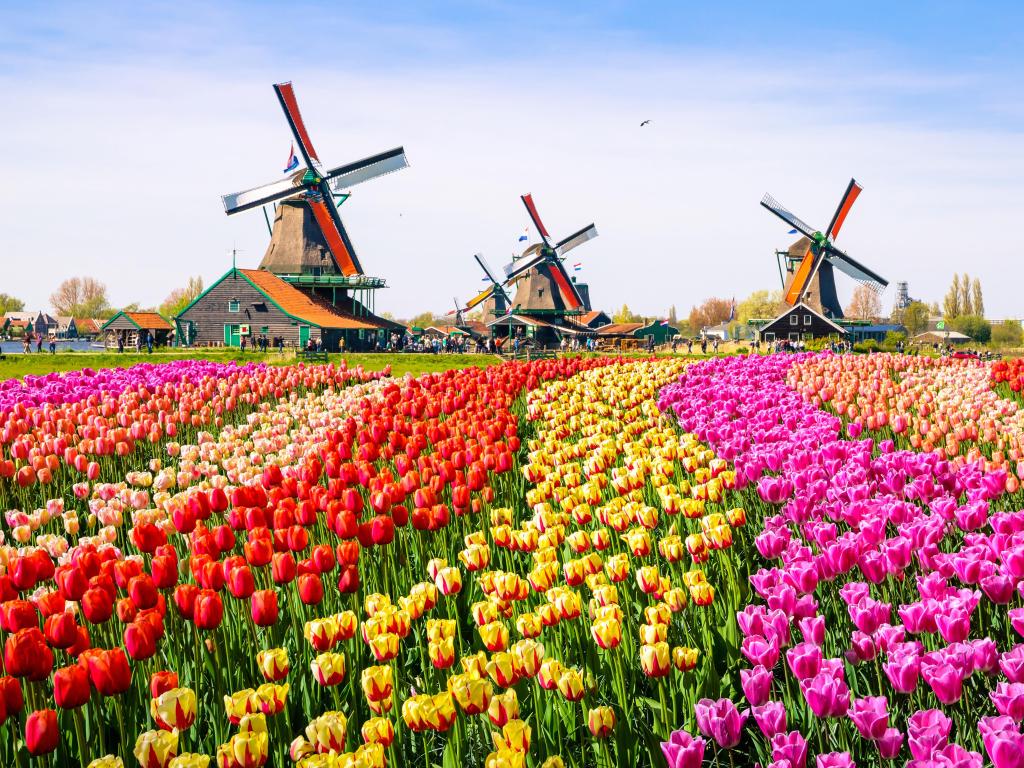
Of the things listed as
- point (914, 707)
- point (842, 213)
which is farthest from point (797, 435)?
point (842, 213)

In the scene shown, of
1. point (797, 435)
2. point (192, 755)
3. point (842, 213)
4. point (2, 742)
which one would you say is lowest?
point (2, 742)

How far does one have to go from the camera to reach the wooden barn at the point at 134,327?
5697 cm

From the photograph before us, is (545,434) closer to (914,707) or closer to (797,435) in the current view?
(797,435)

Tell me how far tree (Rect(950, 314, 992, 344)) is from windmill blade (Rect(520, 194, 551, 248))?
5540 cm

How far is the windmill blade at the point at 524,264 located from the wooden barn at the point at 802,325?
1751 centimetres

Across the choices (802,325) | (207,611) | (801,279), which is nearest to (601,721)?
(207,611)

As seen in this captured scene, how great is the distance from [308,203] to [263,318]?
750 cm

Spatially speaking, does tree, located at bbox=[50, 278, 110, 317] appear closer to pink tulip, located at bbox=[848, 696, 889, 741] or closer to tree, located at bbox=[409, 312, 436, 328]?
tree, located at bbox=[409, 312, 436, 328]

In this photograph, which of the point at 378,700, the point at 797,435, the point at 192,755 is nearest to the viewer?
the point at 192,755

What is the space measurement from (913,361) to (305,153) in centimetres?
4195

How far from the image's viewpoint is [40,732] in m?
2.72

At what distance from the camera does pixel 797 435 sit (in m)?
6.82

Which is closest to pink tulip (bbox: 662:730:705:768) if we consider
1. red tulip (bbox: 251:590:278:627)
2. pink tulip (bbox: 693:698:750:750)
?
pink tulip (bbox: 693:698:750:750)

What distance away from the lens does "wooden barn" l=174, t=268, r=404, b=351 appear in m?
49.6
